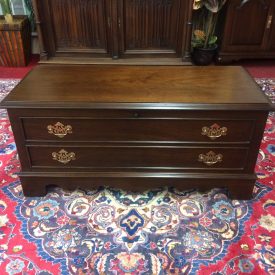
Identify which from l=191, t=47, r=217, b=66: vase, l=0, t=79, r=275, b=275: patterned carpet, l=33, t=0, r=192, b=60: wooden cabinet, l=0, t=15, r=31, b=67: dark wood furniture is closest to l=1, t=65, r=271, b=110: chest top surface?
l=0, t=79, r=275, b=275: patterned carpet

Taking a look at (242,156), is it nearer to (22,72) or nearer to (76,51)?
(76,51)

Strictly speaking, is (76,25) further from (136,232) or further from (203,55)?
(136,232)

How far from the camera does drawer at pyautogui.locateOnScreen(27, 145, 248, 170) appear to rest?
1372mm

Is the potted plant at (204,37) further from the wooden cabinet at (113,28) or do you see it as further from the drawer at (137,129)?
the drawer at (137,129)

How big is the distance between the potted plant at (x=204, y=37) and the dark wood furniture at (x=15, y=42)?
5.42ft

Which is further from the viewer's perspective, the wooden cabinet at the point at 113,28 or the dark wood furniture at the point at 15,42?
the dark wood furniture at the point at 15,42

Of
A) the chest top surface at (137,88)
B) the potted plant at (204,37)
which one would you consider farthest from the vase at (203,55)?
the chest top surface at (137,88)

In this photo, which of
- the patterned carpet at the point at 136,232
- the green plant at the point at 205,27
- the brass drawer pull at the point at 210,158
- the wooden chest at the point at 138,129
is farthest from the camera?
the green plant at the point at 205,27

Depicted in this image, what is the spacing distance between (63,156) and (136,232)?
0.48 m

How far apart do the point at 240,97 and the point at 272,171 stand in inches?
23.5

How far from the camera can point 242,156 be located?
138 centimetres

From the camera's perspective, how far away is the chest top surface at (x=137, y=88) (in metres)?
1.26

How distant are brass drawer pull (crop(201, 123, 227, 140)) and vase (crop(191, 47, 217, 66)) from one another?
1767 mm

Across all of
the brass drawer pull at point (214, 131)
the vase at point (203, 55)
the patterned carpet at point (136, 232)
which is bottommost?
the patterned carpet at point (136, 232)
